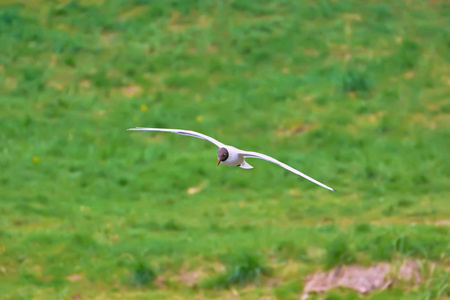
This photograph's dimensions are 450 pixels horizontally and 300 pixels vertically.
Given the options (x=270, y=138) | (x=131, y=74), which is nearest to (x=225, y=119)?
(x=270, y=138)

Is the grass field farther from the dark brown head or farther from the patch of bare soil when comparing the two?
the dark brown head

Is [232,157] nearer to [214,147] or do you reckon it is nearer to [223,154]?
[223,154]

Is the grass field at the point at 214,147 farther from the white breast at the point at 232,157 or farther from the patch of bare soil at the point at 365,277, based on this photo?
the white breast at the point at 232,157

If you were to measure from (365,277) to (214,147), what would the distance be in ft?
18.1

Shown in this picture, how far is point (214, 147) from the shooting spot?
1666 centimetres

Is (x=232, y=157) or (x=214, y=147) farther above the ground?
(x=232, y=157)

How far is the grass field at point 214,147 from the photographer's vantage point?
1270 cm

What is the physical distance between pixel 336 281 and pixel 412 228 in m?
1.79

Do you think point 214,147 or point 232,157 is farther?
point 214,147

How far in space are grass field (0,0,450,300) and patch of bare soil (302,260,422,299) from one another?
0.12 metres

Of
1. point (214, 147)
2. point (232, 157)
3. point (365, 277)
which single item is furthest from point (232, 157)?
point (214, 147)

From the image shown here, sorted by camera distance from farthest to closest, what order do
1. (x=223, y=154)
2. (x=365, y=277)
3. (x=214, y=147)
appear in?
(x=214, y=147) → (x=365, y=277) → (x=223, y=154)

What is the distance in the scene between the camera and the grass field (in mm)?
12703

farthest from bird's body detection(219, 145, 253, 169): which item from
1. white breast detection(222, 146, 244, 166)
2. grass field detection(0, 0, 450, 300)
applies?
grass field detection(0, 0, 450, 300)
